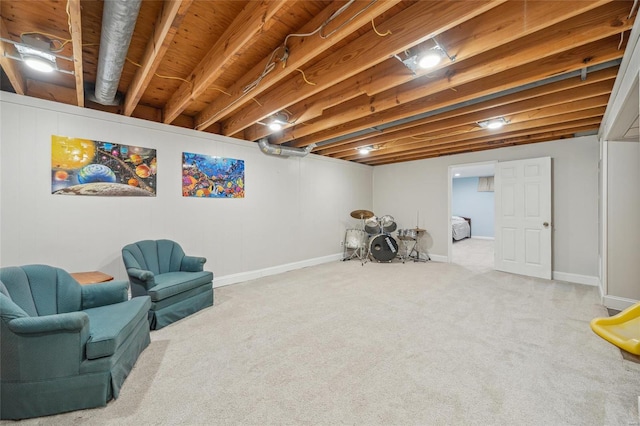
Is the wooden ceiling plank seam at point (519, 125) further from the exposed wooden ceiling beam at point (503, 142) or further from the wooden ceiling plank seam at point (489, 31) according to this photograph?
the wooden ceiling plank seam at point (489, 31)

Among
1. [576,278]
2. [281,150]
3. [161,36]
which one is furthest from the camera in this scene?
[281,150]

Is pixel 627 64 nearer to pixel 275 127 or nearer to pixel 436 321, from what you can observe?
pixel 436 321

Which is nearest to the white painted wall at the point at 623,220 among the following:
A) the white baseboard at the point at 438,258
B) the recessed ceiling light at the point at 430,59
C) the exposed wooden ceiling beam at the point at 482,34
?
the exposed wooden ceiling beam at the point at 482,34

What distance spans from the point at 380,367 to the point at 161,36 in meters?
2.93

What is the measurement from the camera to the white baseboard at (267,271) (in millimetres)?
4269

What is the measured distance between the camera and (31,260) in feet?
9.21

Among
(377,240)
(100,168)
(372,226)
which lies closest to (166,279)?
(100,168)

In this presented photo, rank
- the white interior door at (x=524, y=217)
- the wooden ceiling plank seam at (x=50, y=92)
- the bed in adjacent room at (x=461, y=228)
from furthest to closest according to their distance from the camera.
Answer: the bed in adjacent room at (x=461, y=228), the white interior door at (x=524, y=217), the wooden ceiling plank seam at (x=50, y=92)

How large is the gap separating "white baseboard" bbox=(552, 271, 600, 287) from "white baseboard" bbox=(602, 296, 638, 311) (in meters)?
1.15

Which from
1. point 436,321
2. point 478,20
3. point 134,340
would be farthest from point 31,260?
point 478,20

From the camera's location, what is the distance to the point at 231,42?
204cm

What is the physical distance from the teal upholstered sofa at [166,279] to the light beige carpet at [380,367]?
0.15m

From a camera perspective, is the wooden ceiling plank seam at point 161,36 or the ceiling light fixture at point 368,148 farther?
the ceiling light fixture at point 368,148

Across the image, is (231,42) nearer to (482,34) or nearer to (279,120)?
(279,120)
